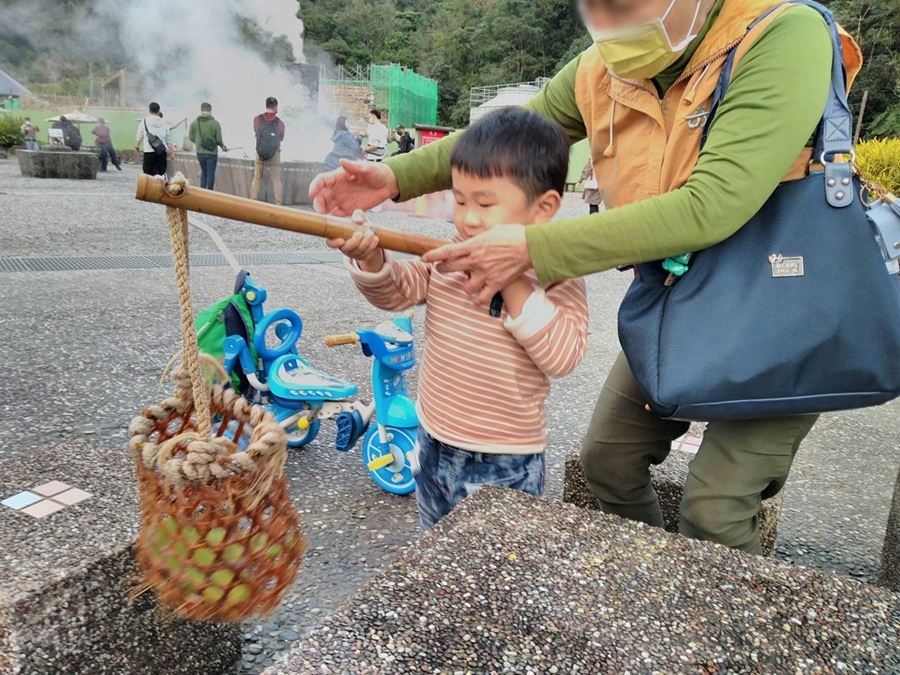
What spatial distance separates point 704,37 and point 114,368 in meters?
3.24

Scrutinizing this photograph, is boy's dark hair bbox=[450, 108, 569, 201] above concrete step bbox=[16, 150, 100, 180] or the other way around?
above

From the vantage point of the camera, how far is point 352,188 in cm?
176

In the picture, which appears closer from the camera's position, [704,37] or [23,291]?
[704,37]

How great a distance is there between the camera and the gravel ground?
231 cm

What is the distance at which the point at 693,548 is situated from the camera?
125cm

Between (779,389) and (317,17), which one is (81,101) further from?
(779,389)

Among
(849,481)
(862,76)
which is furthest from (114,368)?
(862,76)

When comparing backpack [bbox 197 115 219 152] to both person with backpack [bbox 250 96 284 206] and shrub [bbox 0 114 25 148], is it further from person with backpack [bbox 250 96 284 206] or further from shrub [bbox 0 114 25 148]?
shrub [bbox 0 114 25 148]

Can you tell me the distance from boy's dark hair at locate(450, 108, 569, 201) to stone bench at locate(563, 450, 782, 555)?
3.25ft

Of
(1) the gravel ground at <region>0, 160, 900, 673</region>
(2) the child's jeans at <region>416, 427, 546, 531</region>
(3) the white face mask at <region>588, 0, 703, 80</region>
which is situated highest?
(3) the white face mask at <region>588, 0, 703, 80</region>

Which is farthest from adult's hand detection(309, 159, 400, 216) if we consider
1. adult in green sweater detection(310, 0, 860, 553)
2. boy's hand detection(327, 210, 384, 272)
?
boy's hand detection(327, 210, 384, 272)

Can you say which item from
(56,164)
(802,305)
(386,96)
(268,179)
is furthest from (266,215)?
(386,96)

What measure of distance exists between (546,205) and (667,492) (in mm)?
1127

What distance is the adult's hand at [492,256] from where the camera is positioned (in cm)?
132
